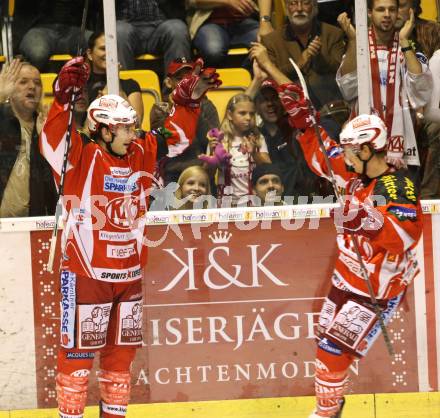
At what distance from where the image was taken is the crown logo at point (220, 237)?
5875 mm

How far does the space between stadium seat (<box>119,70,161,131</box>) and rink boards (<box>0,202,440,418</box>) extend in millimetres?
539

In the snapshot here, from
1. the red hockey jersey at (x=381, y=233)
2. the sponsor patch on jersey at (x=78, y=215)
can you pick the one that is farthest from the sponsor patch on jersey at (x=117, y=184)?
the red hockey jersey at (x=381, y=233)

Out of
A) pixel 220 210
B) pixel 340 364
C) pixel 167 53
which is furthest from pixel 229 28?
pixel 340 364

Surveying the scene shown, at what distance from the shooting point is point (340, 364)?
5.36 m

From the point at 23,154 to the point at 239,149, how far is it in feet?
3.46

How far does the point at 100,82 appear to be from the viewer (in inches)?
229

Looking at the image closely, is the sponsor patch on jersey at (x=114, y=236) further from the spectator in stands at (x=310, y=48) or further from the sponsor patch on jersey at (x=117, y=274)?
the spectator in stands at (x=310, y=48)

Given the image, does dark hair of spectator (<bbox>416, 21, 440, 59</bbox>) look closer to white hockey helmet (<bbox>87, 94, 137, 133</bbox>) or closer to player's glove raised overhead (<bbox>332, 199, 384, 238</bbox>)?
player's glove raised overhead (<bbox>332, 199, 384, 238</bbox>)

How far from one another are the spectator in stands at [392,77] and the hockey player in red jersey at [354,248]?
424 millimetres

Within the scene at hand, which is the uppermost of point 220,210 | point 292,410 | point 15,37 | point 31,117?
point 15,37

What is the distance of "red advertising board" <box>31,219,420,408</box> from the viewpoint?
5.88 metres

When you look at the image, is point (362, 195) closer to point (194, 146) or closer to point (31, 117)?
point (194, 146)

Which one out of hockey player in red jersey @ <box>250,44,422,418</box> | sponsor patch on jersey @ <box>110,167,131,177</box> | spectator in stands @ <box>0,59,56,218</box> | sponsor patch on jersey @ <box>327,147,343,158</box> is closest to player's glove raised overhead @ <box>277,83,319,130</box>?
hockey player in red jersey @ <box>250,44,422,418</box>

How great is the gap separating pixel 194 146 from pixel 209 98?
0.25m
